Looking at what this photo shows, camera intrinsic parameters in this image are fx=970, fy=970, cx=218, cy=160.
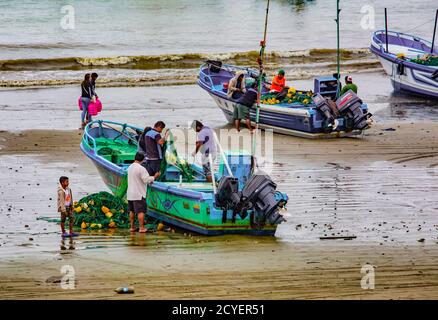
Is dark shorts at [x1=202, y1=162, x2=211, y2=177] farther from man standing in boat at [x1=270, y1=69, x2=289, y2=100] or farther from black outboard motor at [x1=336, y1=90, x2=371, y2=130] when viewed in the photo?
man standing in boat at [x1=270, y1=69, x2=289, y2=100]

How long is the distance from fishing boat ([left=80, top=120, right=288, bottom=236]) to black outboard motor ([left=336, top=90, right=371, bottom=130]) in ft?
21.4

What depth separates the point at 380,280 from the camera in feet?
34.9

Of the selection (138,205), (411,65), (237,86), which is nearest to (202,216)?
(138,205)

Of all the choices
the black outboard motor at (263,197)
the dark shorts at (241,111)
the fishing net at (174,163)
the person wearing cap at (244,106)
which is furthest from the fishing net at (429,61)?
the black outboard motor at (263,197)

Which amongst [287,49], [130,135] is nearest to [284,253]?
[130,135]

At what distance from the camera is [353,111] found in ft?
66.7

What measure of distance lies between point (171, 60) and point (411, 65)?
1486cm

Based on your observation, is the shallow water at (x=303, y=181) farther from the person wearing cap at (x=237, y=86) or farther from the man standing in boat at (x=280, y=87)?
the person wearing cap at (x=237, y=86)

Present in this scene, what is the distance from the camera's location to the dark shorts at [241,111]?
21.5 metres

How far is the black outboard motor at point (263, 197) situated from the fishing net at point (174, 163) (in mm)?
1853

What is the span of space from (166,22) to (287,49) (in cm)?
1356

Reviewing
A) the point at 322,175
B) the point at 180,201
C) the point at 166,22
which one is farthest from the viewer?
the point at 166,22

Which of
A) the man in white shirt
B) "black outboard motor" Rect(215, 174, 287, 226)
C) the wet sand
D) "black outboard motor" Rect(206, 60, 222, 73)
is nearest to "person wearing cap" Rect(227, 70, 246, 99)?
the wet sand
